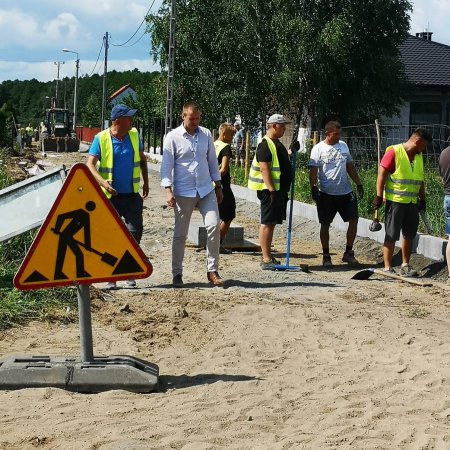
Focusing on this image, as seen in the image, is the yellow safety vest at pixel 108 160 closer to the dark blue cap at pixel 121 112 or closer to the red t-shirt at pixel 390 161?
the dark blue cap at pixel 121 112

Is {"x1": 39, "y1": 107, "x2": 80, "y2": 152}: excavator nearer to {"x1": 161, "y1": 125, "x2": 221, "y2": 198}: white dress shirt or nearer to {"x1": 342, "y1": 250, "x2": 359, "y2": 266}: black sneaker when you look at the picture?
{"x1": 342, "y1": 250, "x2": 359, "y2": 266}: black sneaker

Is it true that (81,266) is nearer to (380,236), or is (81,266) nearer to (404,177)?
(404,177)

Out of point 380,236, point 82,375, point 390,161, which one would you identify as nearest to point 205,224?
point 390,161

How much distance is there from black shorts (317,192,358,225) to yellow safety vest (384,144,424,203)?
0.89m

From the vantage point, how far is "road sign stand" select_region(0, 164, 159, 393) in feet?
A: 17.4

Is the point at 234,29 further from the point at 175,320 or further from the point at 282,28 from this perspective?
the point at 175,320

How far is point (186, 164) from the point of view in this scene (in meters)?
8.90

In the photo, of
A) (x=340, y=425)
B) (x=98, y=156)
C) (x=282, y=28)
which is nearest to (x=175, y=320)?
(x=98, y=156)

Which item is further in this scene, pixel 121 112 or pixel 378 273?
pixel 378 273

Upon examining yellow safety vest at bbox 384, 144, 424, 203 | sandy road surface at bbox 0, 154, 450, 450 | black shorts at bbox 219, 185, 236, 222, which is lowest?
sandy road surface at bbox 0, 154, 450, 450

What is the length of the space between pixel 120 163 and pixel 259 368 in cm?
334

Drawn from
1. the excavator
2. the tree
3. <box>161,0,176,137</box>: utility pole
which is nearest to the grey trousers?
the tree

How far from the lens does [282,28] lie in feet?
99.8

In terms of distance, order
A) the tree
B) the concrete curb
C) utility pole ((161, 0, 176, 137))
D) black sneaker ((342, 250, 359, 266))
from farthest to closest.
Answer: utility pole ((161, 0, 176, 137))
the tree
black sneaker ((342, 250, 359, 266))
the concrete curb
